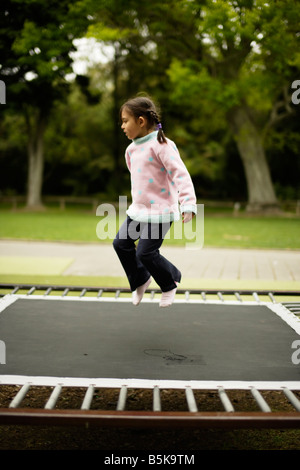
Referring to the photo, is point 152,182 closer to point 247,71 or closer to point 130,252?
point 130,252

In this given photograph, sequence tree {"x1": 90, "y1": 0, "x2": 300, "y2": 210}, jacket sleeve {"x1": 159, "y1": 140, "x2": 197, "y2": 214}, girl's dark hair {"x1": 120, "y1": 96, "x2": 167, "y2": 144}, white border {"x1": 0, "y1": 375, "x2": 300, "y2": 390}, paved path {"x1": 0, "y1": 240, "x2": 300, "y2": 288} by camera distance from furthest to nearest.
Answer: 1. tree {"x1": 90, "y1": 0, "x2": 300, "y2": 210}
2. paved path {"x1": 0, "y1": 240, "x2": 300, "y2": 288}
3. girl's dark hair {"x1": 120, "y1": 96, "x2": 167, "y2": 144}
4. jacket sleeve {"x1": 159, "y1": 140, "x2": 197, "y2": 214}
5. white border {"x1": 0, "y1": 375, "x2": 300, "y2": 390}

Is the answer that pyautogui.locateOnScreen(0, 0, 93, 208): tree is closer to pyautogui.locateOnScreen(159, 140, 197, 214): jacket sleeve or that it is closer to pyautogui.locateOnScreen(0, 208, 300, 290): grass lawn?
pyautogui.locateOnScreen(0, 208, 300, 290): grass lawn

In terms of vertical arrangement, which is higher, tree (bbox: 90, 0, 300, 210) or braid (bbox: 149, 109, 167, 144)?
tree (bbox: 90, 0, 300, 210)

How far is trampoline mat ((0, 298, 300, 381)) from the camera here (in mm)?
1965

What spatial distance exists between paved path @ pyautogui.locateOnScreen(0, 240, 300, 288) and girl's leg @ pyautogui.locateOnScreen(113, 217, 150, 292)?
7.44ft

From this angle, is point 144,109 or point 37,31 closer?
point 144,109

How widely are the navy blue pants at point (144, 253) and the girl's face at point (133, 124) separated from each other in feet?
1.34

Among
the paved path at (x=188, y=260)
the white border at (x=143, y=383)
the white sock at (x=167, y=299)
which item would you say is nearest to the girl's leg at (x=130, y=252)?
the white sock at (x=167, y=299)

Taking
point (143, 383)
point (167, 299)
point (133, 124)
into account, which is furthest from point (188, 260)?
point (143, 383)

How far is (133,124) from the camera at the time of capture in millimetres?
2375

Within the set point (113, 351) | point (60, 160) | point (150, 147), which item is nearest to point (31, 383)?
point (113, 351)

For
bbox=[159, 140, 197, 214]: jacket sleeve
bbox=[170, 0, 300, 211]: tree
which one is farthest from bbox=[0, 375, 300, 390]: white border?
bbox=[170, 0, 300, 211]: tree

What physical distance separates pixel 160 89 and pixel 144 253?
16.2 m

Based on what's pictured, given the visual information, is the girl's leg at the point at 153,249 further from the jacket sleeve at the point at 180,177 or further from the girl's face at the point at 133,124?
the girl's face at the point at 133,124
